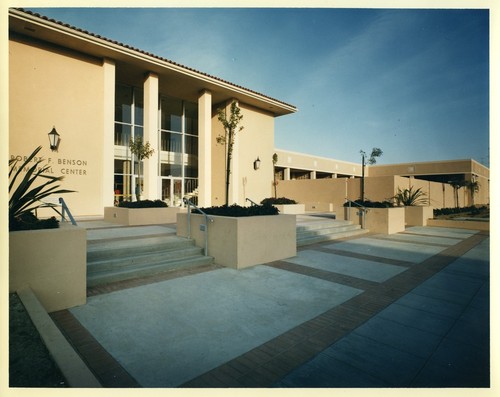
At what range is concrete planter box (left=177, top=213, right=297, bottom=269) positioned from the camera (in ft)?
19.5

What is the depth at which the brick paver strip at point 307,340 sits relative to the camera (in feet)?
8.07

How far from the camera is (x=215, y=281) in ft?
16.7

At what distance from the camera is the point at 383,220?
11695 mm

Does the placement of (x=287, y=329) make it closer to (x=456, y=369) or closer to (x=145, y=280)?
(x=456, y=369)

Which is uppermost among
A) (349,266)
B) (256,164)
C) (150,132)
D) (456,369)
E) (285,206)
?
(150,132)

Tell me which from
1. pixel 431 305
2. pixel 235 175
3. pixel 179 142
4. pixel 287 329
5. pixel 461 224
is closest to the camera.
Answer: pixel 287 329

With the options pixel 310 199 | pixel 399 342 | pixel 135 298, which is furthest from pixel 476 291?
pixel 310 199

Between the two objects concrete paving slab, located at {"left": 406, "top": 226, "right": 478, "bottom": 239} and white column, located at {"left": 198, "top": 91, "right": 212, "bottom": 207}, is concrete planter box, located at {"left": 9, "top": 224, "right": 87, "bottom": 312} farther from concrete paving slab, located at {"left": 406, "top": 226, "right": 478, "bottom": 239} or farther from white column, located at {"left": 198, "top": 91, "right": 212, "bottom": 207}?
concrete paving slab, located at {"left": 406, "top": 226, "right": 478, "bottom": 239}

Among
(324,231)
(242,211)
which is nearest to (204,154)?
(324,231)

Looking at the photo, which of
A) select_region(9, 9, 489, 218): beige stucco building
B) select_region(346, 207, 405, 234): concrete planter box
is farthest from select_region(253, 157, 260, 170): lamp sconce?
select_region(346, 207, 405, 234): concrete planter box

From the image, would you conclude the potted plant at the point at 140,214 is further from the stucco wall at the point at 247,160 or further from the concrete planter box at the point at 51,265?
the stucco wall at the point at 247,160

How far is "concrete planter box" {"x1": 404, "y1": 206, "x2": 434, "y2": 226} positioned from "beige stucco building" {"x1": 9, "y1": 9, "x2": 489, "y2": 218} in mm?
3760

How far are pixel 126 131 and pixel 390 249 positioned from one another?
1357 centimetres
